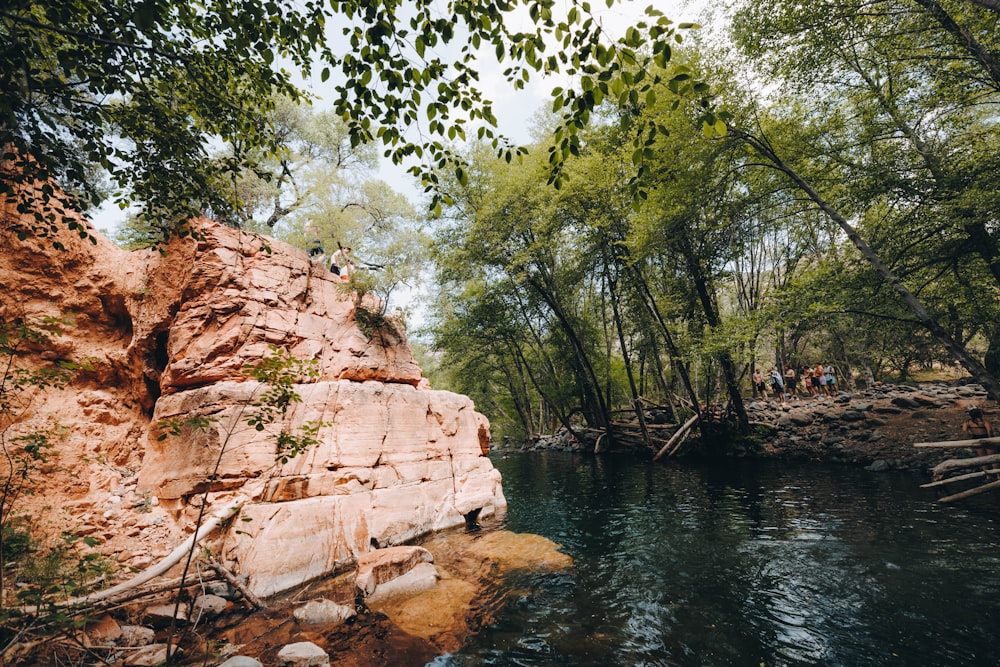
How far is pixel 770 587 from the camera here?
5.23 meters

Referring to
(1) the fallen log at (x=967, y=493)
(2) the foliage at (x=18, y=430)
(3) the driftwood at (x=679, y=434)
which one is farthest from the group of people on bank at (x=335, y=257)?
(3) the driftwood at (x=679, y=434)

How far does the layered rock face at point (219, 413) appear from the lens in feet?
20.4

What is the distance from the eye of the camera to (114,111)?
139 inches

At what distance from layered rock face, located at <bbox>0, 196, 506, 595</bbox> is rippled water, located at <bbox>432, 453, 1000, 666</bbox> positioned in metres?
3.36

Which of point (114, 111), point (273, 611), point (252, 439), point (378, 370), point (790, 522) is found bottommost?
point (790, 522)

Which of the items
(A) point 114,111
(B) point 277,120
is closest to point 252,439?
(A) point 114,111

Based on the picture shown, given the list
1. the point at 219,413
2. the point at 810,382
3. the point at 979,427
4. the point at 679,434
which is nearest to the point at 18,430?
the point at 219,413

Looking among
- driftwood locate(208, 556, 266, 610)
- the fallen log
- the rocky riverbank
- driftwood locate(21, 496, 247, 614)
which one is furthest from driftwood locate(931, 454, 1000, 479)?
driftwood locate(208, 556, 266, 610)

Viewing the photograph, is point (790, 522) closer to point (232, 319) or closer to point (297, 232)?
point (232, 319)

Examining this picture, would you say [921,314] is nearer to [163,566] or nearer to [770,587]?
[770,587]

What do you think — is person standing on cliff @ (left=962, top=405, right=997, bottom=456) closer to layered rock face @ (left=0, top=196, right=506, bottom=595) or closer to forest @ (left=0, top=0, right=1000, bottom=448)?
forest @ (left=0, top=0, right=1000, bottom=448)

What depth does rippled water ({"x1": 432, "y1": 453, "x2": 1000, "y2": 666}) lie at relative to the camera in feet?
13.2

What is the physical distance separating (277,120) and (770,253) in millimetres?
27215

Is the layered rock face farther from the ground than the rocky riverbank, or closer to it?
farther from the ground
